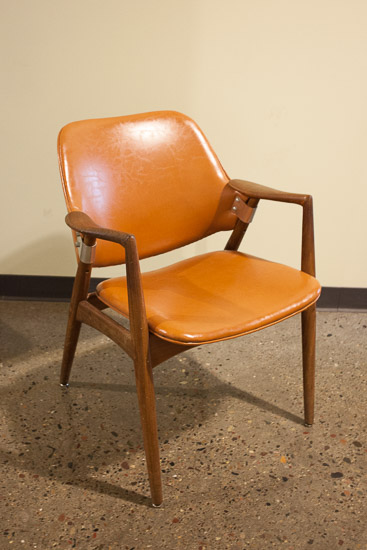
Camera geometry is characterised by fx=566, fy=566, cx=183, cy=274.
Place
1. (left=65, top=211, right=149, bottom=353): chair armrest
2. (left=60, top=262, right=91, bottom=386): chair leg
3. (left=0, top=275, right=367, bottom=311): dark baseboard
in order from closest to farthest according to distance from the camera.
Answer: (left=65, top=211, right=149, bottom=353): chair armrest
(left=60, top=262, right=91, bottom=386): chair leg
(left=0, top=275, right=367, bottom=311): dark baseboard

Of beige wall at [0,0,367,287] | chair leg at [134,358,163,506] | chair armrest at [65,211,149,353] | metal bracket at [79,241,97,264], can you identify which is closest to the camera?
chair armrest at [65,211,149,353]

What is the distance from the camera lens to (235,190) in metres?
1.74

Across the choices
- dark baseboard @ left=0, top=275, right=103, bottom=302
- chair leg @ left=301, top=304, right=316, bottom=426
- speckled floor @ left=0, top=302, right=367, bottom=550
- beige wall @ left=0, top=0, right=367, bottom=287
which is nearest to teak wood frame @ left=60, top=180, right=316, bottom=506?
chair leg @ left=301, top=304, right=316, bottom=426

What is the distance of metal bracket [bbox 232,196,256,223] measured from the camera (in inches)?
68.4

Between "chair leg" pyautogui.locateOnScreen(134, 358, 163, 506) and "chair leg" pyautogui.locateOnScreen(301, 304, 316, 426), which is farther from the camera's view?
"chair leg" pyautogui.locateOnScreen(301, 304, 316, 426)

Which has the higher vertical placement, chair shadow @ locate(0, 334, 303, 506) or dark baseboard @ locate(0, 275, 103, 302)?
dark baseboard @ locate(0, 275, 103, 302)

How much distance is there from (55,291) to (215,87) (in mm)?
1121

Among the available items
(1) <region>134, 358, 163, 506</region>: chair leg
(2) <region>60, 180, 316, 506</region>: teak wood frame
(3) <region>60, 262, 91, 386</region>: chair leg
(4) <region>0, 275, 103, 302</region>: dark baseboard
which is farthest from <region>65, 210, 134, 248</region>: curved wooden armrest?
(4) <region>0, 275, 103, 302</region>: dark baseboard

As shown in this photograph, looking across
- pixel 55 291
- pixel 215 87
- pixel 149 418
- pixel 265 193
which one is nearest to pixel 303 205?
pixel 265 193

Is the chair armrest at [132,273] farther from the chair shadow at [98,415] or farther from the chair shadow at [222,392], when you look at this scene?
the chair shadow at [222,392]

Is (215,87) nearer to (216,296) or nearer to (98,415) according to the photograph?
(216,296)

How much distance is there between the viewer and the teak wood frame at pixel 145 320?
1298mm

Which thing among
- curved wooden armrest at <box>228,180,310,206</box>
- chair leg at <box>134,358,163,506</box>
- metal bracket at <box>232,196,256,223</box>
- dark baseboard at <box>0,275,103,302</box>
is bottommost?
dark baseboard at <box>0,275,103,302</box>

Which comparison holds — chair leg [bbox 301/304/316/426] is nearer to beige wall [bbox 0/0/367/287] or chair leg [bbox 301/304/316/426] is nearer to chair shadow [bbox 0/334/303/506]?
chair shadow [bbox 0/334/303/506]
